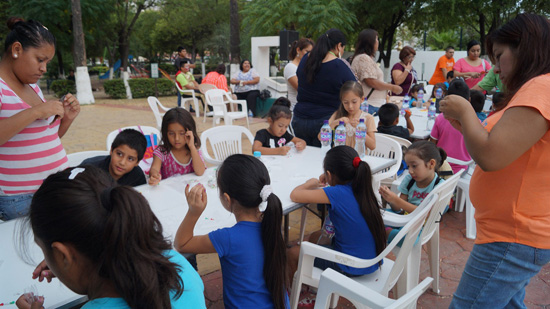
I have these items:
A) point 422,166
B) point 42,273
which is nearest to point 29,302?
point 42,273

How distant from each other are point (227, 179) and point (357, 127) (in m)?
1.86

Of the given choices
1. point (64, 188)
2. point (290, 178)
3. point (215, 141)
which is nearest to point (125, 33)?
point (215, 141)

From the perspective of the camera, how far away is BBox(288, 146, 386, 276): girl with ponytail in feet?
6.91

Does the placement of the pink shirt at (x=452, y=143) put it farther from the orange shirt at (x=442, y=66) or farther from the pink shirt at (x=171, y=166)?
the orange shirt at (x=442, y=66)

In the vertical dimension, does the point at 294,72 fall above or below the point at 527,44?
below

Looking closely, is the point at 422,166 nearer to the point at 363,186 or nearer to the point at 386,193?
the point at 386,193

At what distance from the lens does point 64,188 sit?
1.02m

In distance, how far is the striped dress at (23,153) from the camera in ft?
6.45

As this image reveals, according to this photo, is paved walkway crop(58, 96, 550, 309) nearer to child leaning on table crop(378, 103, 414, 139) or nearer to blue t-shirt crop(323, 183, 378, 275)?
blue t-shirt crop(323, 183, 378, 275)

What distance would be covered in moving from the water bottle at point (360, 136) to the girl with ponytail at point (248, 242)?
5.81ft

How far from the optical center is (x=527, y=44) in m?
1.30

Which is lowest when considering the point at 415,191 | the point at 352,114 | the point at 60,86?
the point at 60,86

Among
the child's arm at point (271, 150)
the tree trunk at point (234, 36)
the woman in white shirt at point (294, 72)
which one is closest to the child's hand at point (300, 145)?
the child's arm at point (271, 150)

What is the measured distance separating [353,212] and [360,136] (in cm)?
136
